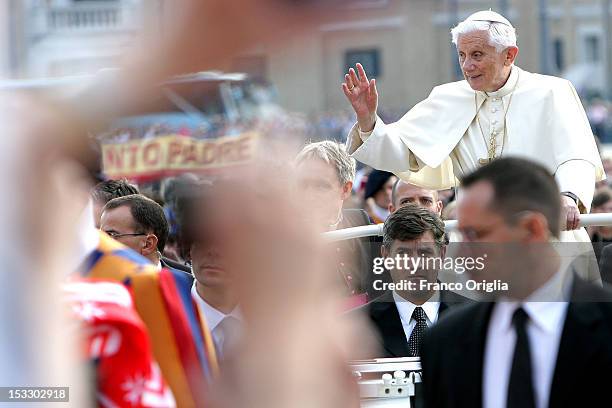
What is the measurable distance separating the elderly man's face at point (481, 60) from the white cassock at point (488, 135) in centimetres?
13

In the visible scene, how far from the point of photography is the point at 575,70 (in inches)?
1967

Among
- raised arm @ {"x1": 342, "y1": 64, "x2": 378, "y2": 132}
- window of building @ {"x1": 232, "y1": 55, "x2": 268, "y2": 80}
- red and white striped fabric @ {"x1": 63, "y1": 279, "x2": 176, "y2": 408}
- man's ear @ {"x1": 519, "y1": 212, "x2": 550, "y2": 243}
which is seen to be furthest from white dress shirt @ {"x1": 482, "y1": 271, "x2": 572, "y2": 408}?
raised arm @ {"x1": 342, "y1": 64, "x2": 378, "y2": 132}

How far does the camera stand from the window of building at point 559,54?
51.6 meters

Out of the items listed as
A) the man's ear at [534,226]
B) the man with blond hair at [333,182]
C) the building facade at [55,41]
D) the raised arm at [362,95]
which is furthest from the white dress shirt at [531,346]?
the raised arm at [362,95]

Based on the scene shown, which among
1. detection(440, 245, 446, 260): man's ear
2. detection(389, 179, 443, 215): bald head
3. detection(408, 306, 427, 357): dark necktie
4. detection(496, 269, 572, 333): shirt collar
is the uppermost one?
detection(496, 269, 572, 333): shirt collar

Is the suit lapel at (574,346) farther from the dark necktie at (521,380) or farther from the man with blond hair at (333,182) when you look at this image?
the man with blond hair at (333,182)

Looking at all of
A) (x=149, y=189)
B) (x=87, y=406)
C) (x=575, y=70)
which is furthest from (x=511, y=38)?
(x=575, y=70)

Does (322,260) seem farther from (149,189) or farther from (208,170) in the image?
(149,189)

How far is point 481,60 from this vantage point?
473 centimetres

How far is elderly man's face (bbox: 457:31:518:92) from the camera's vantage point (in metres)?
4.65

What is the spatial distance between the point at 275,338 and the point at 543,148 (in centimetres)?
371

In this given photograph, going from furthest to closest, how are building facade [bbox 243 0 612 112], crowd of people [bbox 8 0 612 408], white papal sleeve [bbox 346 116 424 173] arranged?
building facade [bbox 243 0 612 112] → white papal sleeve [bbox 346 116 424 173] → crowd of people [bbox 8 0 612 408]

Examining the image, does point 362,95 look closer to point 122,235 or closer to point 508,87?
point 508,87

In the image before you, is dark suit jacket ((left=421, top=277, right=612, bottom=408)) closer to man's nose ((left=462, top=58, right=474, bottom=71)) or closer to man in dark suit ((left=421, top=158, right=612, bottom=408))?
man in dark suit ((left=421, top=158, right=612, bottom=408))
